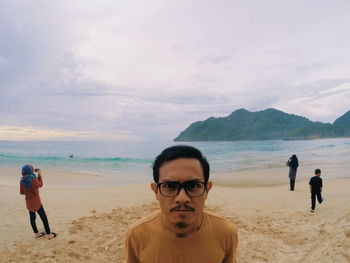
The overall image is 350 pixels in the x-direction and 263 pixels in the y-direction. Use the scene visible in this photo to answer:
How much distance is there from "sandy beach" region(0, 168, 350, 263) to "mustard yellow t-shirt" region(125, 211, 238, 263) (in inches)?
170

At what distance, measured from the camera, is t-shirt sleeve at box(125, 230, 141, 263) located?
1.77m

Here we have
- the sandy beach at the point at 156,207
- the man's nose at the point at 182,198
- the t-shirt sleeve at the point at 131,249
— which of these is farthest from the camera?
the sandy beach at the point at 156,207

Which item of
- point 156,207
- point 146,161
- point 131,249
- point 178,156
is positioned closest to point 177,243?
Result: point 131,249

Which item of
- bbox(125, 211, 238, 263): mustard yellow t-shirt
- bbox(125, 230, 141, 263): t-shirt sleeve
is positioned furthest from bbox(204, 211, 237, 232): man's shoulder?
bbox(125, 230, 141, 263): t-shirt sleeve

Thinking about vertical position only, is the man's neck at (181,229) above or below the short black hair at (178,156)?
below

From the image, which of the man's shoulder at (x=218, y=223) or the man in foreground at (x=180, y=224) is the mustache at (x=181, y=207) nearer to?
the man in foreground at (x=180, y=224)

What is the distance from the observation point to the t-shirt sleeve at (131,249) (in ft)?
5.80

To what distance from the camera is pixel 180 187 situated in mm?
1713

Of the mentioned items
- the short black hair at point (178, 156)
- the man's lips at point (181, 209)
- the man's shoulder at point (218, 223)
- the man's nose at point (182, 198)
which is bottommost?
the man's shoulder at point (218, 223)

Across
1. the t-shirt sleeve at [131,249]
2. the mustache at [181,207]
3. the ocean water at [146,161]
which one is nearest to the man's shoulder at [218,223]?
the mustache at [181,207]

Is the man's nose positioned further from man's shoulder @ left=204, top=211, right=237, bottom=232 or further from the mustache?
man's shoulder @ left=204, top=211, right=237, bottom=232

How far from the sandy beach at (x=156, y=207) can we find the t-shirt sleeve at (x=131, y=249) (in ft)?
14.6

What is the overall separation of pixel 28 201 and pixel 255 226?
20.6ft

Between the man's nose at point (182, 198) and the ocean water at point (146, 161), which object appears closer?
the man's nose at point (182, 198)
